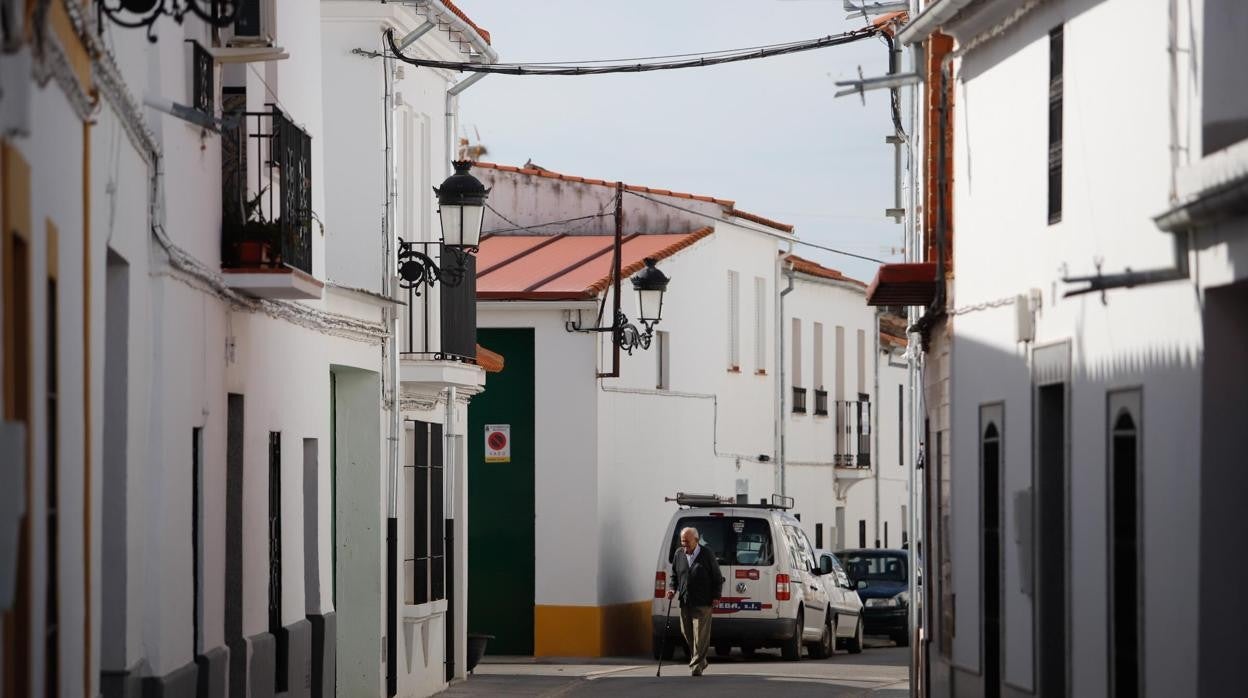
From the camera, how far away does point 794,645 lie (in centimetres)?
2842

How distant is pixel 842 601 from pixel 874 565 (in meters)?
5.52

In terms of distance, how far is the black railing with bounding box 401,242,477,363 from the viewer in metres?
22.3

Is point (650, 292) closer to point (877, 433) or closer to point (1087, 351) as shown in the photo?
point (1087, 351)

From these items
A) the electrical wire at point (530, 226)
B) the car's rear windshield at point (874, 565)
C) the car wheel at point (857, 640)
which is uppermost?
the electrical wire at point (530, 226)

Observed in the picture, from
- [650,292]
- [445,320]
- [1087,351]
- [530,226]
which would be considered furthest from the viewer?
[530,226]

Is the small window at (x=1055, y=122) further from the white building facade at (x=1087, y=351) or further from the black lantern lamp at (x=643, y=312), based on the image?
the black lantern lamp at (x=643, y=312)

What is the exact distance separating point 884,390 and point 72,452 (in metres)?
37.6

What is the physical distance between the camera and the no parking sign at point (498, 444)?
99.0ft

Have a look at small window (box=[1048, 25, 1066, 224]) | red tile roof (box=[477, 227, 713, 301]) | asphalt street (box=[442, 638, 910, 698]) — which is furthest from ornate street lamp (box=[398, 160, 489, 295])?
red tile roof (box=[477, 227, 713, 301])

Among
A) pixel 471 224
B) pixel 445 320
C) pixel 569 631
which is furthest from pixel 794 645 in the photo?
pixel 471 224

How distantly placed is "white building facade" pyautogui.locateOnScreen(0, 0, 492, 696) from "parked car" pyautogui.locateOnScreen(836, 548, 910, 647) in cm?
1181

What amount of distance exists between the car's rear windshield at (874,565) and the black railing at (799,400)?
417cm

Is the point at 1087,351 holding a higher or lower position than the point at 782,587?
higher

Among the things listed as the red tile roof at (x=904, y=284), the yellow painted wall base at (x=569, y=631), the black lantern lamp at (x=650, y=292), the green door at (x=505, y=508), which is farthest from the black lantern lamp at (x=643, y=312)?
the red tile roof at (x=904, y=284)
